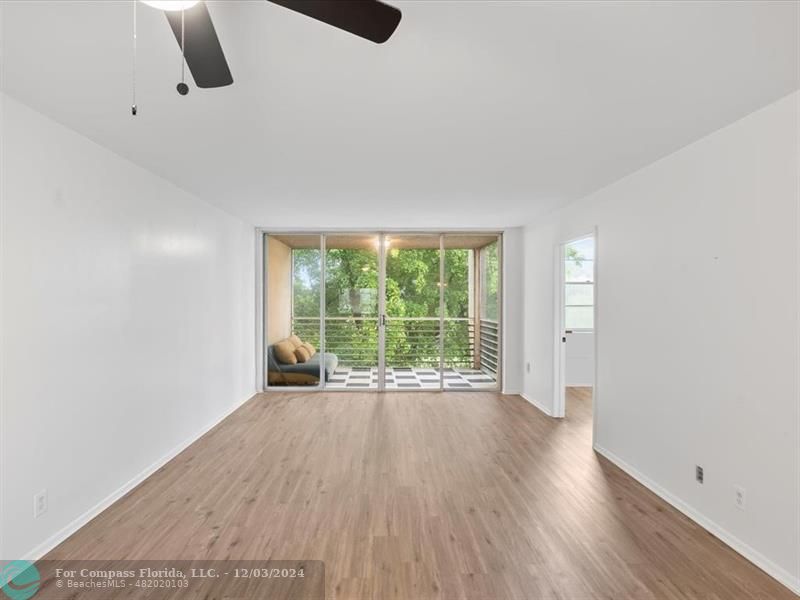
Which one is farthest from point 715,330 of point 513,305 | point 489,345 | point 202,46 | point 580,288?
point 580,288

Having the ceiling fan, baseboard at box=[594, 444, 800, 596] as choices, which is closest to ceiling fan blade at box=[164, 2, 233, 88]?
the ceiling fan

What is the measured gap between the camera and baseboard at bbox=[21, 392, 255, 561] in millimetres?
2129

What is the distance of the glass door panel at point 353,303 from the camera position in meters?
5.85

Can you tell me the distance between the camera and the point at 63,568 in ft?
6.71

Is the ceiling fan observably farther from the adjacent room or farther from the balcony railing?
the balcony railing

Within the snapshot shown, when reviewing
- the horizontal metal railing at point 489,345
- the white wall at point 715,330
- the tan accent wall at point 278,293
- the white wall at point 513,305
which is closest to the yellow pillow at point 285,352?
the tan accent wall at point 278,293

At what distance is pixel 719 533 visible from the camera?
2.30 meters

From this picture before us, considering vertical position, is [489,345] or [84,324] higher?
[84,324]

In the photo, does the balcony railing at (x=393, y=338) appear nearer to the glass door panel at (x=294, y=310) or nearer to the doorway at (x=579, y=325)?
the glass door panel at (x=294, y=310)

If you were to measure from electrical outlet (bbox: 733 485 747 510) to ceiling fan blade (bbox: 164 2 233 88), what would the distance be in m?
3.09

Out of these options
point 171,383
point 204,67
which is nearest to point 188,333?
point 171,383

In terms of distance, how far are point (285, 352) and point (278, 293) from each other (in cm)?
86

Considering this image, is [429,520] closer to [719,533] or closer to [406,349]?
[719,533]

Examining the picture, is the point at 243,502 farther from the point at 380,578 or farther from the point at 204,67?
the point at 204,67
